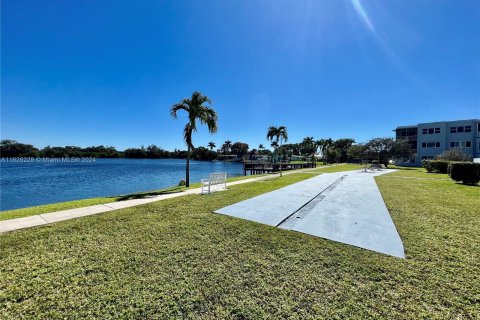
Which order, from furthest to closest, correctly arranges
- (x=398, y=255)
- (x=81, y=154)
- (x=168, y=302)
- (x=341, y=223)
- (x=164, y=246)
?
(x=81, y=154), (x=341, y=223), (x=164, y=246), (x=398, y=255), (x=168, y=302)

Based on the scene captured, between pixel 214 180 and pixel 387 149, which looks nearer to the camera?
pixel 214 180

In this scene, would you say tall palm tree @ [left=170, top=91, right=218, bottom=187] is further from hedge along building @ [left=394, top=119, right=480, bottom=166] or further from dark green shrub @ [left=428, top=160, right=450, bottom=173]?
hedge along building @ [left=394, top=119, right=480, bottom=166]

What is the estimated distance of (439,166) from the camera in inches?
960

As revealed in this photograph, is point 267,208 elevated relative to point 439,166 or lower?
lower

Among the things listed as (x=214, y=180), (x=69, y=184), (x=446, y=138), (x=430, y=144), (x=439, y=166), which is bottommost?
(x=69, y=184)

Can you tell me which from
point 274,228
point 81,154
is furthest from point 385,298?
point 81,154

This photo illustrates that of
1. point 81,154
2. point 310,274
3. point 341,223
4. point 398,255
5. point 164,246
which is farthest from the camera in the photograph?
point 81,154

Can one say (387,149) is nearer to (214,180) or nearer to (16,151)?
(214,180)

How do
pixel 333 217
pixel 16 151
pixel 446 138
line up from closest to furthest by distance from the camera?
pixel 333 217 < pixel 446 138 < pixel 16 151

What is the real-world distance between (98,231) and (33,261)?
1.46 metres

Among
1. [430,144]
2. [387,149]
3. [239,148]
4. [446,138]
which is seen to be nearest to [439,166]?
[387,149]

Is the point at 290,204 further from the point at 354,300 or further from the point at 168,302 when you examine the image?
the point at 168,302

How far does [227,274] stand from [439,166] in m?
31.2

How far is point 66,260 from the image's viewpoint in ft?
12.4
